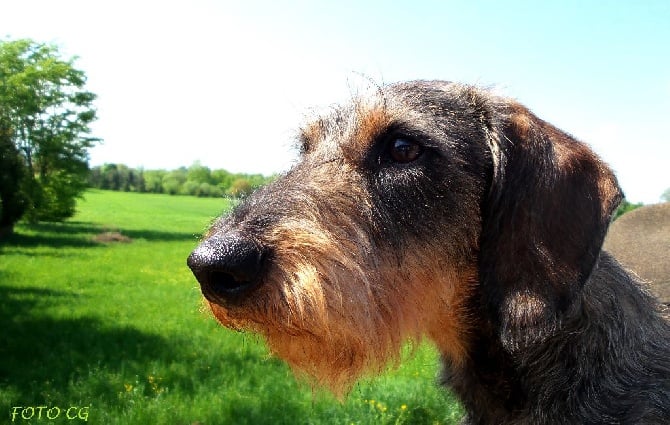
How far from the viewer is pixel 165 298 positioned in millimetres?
17031

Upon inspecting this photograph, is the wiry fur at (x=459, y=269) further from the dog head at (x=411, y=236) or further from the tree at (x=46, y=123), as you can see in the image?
the tree at (x=46, y=123)

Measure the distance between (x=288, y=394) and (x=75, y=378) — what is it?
9.61ft

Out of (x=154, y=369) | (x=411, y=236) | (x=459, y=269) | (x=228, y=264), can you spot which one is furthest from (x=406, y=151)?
(x=154, y=369)

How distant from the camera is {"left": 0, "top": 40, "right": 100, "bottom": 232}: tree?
34953 millimetres

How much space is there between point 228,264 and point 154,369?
6.77m

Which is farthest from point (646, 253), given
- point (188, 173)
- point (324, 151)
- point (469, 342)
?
point (188, 173)

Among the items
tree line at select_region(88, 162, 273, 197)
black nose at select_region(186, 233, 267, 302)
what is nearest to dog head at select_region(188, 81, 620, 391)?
black nose at select_region(186, 233, 267, 302)

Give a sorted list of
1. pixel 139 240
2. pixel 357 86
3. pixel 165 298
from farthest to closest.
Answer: pixel 139 240 < pixel 165 298 < pixel 357 86

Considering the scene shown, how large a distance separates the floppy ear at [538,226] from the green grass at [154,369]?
2.74 feet

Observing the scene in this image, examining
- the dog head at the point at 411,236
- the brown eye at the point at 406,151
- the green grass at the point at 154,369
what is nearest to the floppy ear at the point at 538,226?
the dog head at the point at 411,236

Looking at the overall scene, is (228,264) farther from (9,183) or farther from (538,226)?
(9,183)

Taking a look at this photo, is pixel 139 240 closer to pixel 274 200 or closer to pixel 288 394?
pixel 288 394

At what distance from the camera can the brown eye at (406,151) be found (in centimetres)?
313

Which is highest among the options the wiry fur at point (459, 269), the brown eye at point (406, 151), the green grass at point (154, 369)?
the brown eye at point (406, 151)
